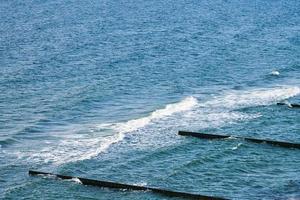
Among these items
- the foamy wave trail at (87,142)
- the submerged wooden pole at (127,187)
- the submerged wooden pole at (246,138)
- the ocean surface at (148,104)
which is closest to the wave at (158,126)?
the foamy wave trail at (87,142)

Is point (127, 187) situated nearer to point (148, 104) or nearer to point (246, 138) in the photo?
point (246, 138)

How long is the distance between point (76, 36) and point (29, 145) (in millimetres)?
49952

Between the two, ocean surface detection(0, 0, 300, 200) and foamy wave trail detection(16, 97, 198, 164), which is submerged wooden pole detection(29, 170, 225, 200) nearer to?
ocean surface detection(0, 0, 300, 200)

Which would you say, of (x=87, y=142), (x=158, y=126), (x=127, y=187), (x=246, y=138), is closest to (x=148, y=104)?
(x=158, y=126)

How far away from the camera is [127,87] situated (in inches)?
2719

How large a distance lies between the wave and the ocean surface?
0.11 metres

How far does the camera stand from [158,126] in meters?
55.5

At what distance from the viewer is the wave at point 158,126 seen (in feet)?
→ 162

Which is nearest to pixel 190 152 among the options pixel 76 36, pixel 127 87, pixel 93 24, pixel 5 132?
pixel 5 132

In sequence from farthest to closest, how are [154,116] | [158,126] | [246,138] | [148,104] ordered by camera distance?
[148,104] < [154,116] < [158,126] < [246,138]

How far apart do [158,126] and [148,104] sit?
7.71 metres

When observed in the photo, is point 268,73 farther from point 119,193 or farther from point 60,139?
point 119,193

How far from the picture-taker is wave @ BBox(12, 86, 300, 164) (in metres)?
49.3

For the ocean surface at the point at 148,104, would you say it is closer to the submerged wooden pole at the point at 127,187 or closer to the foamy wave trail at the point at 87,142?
the foamy wave trail at the point at 87,142
